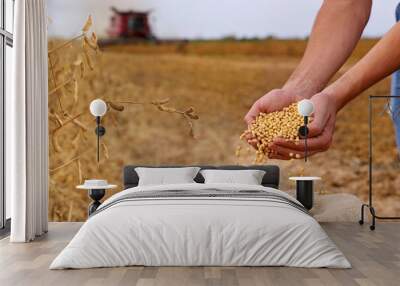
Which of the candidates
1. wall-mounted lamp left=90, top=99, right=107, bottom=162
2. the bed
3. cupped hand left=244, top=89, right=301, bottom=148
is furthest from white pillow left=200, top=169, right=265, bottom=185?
the bed

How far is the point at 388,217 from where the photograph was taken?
7.00m

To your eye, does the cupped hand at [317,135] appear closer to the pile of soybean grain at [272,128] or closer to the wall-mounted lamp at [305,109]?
the pile of soybean grain at [272,128]

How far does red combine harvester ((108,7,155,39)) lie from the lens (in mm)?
7328

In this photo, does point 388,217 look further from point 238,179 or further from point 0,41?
point 0,41

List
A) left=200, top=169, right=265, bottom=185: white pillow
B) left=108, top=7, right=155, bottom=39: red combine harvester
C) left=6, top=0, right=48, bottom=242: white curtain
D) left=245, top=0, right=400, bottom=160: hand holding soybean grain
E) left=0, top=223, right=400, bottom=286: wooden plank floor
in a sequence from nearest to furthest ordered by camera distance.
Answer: left=0, top=223, right=400, bottom=286: wooden plank floor → left=6, top=0, right=48, bottom=242: white curtain → left=200, top=169, right=265, bottom=185: white pillow → left=245, top=0, right=400, bottom=160: hand holding soybean grain → left=108, top=7, right=155, bottom=39: red combine harvester

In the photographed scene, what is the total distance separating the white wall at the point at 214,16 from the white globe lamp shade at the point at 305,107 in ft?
3.36

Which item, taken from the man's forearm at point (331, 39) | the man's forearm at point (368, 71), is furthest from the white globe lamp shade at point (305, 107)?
the man's forearm at point (368, 71)

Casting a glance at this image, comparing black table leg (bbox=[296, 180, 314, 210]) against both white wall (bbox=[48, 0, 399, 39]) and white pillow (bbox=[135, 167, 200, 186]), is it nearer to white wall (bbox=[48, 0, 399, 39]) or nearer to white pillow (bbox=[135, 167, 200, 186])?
white pillow (bbox=[135, 167, 200, 186])

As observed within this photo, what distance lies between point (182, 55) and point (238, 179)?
1728 mm

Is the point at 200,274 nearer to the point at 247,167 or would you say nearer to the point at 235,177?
the point at 235,177

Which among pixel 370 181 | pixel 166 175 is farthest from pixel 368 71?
pixel 166 175

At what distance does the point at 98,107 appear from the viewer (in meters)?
6.70

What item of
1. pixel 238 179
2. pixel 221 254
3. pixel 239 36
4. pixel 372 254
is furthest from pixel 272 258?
pixel 239 36

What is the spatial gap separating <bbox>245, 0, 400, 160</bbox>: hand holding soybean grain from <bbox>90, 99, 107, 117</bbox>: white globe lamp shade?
163 cm
